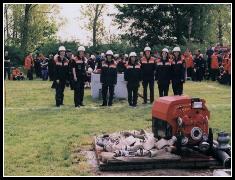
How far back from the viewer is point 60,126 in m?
13.0

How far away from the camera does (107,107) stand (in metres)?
16.9

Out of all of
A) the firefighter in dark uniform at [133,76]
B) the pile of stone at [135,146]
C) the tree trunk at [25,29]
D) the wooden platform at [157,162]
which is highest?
the tree trunk at [25,29]

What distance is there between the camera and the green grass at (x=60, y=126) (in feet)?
29.5

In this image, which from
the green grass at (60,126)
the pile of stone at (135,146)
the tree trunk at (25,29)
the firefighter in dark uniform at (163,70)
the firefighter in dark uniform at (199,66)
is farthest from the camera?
the tree trunk at (25,29)

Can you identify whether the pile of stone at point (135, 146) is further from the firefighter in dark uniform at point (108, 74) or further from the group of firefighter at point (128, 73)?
the firefighter in dark uniform at point (108, 74)

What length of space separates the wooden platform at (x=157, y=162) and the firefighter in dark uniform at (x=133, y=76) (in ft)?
27.3

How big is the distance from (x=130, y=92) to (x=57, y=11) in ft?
110

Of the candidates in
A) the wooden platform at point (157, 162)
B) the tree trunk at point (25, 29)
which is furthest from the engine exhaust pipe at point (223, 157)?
the tree trunk at point (25, 29)

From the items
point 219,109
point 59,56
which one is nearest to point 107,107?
point 59,56

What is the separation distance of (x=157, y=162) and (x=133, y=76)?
8579 millimetres

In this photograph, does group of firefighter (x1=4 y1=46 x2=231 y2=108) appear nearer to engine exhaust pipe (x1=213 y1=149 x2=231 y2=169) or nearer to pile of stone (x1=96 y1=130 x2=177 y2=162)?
pile of stone (x1=96 y1=130 x2=177 y2=162)

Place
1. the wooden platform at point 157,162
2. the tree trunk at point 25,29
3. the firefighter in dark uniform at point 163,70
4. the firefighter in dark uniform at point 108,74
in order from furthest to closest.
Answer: the tree trunk at point 25,29, the firefighter in dark uniform at point 163,70, the firefighter in dark uniform at point 108,74, the wooden platform at point 157,162

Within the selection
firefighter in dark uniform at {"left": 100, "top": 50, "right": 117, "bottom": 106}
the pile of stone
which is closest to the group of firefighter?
firefighter in dark uniform at {"left": 100, "top": 50, "right": 117, "bottom": 106}

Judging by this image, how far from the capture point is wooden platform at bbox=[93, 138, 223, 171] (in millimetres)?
8461
